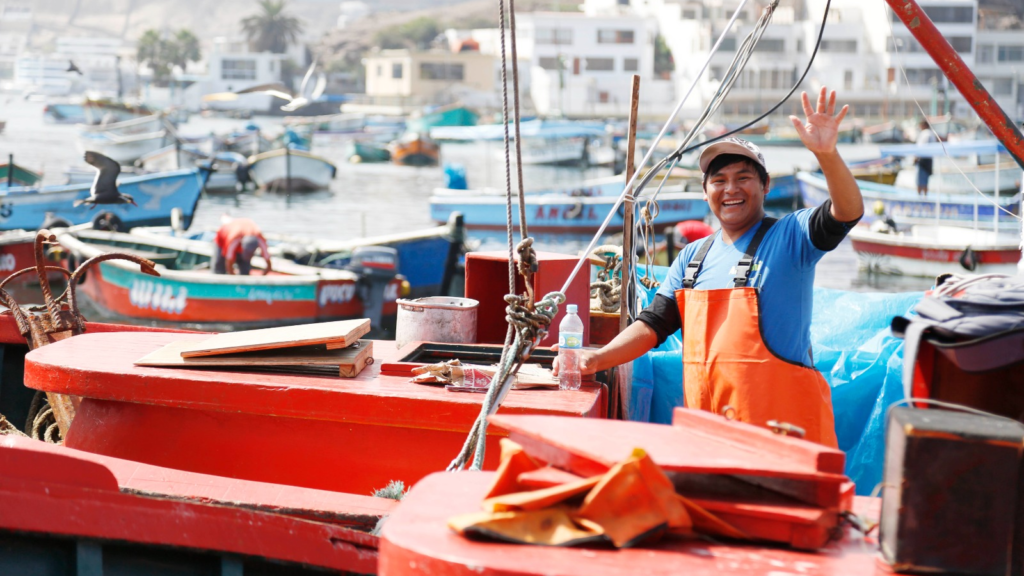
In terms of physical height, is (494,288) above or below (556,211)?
above

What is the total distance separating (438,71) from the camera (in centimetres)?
10969

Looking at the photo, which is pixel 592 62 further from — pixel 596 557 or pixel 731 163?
pixel 596 557

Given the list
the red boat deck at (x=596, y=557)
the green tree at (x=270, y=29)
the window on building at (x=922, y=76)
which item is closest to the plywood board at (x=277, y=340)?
the red boat deck at (x=596, y=557)

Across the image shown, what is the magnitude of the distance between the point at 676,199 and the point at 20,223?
1566 cm

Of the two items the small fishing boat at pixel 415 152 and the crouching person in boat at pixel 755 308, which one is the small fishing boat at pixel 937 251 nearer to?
the crouching person in boat at pixel 755 308

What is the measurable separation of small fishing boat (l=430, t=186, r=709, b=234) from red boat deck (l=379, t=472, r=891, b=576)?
2085 centimetres

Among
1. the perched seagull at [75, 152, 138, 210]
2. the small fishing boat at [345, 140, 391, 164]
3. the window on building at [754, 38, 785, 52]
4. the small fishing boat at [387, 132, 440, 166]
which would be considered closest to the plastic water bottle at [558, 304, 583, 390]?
the perched seagull at [75, 152, 138, 210]

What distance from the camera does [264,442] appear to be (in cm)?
398

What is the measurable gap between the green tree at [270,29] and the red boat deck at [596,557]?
15818 centimetres

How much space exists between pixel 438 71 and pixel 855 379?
10848cm

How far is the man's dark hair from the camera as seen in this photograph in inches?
144

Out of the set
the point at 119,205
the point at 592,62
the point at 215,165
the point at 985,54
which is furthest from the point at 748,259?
the point at 985,54

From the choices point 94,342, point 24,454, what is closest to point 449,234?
point 94,342

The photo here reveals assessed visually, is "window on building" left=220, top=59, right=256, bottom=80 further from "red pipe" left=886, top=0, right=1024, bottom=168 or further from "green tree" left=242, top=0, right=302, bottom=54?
"red pipe" left=886, top=0, right=1024, bottom=168
